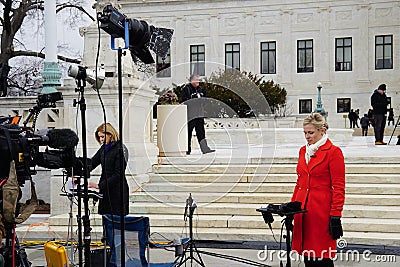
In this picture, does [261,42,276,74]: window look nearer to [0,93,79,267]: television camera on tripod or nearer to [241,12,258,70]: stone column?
[241,12,258,70]: stone column

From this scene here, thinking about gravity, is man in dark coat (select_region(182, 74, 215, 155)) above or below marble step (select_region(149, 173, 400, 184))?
above

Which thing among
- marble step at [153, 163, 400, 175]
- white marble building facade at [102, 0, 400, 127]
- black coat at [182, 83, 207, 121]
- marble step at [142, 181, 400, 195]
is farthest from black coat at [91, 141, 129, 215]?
white marble building facade at [102, 0, 400, 127]

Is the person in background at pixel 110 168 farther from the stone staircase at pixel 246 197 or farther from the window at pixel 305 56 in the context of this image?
the window at pixel 305 56

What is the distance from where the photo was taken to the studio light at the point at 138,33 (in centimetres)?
509

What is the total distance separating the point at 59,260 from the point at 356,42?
4523 centimetres

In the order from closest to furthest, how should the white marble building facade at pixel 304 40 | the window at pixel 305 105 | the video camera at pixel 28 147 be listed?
the video camera at pixel 28 147, the white marble building facade at pixel 304 40, the window at pixel 305 105

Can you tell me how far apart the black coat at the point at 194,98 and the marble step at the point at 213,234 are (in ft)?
9.59

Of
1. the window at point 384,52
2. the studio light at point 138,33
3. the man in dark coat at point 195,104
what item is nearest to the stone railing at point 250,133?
the man in dark coat at point 195,104

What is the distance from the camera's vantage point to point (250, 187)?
10469mm

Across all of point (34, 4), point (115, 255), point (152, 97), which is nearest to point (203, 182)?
point (152, 97)

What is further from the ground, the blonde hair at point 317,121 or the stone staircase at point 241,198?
the blonde hair at point 317,121

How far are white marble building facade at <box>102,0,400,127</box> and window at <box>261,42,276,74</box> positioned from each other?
8 centimetres

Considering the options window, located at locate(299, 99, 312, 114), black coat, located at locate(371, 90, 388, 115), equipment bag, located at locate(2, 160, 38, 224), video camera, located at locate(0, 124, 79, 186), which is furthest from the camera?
window, located at locate(299, 99, 312, 114)

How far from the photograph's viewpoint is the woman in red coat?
18.4 ft
